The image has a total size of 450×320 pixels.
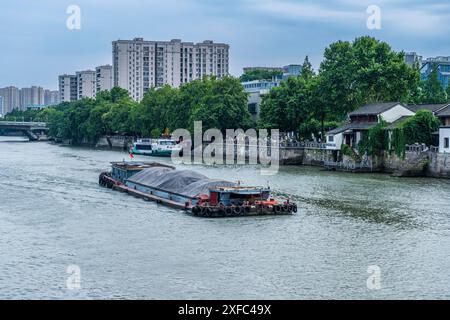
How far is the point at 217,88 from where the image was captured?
303ft

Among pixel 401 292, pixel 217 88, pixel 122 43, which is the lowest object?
pixel 401 292

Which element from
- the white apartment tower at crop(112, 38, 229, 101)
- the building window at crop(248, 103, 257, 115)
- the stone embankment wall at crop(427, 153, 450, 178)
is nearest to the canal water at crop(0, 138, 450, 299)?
the stone embankment wall at crop(427, 153, 450, 178)

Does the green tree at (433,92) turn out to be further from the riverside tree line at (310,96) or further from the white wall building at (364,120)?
the white wall building at (364,120)

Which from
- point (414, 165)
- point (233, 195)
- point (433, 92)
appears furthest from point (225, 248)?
point (433, 92)

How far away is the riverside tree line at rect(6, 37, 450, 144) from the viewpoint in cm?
7444

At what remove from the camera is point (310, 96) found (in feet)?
261

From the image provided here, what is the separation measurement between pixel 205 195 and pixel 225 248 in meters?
9.70

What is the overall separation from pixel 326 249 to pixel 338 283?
4967mm

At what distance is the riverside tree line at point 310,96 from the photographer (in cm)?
7444

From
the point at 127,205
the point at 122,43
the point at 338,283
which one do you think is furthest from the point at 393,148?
the point at 122,43

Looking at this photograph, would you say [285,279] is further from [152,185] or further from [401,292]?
[152,185]

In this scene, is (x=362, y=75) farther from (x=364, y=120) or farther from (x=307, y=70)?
(x=307, y=70)
